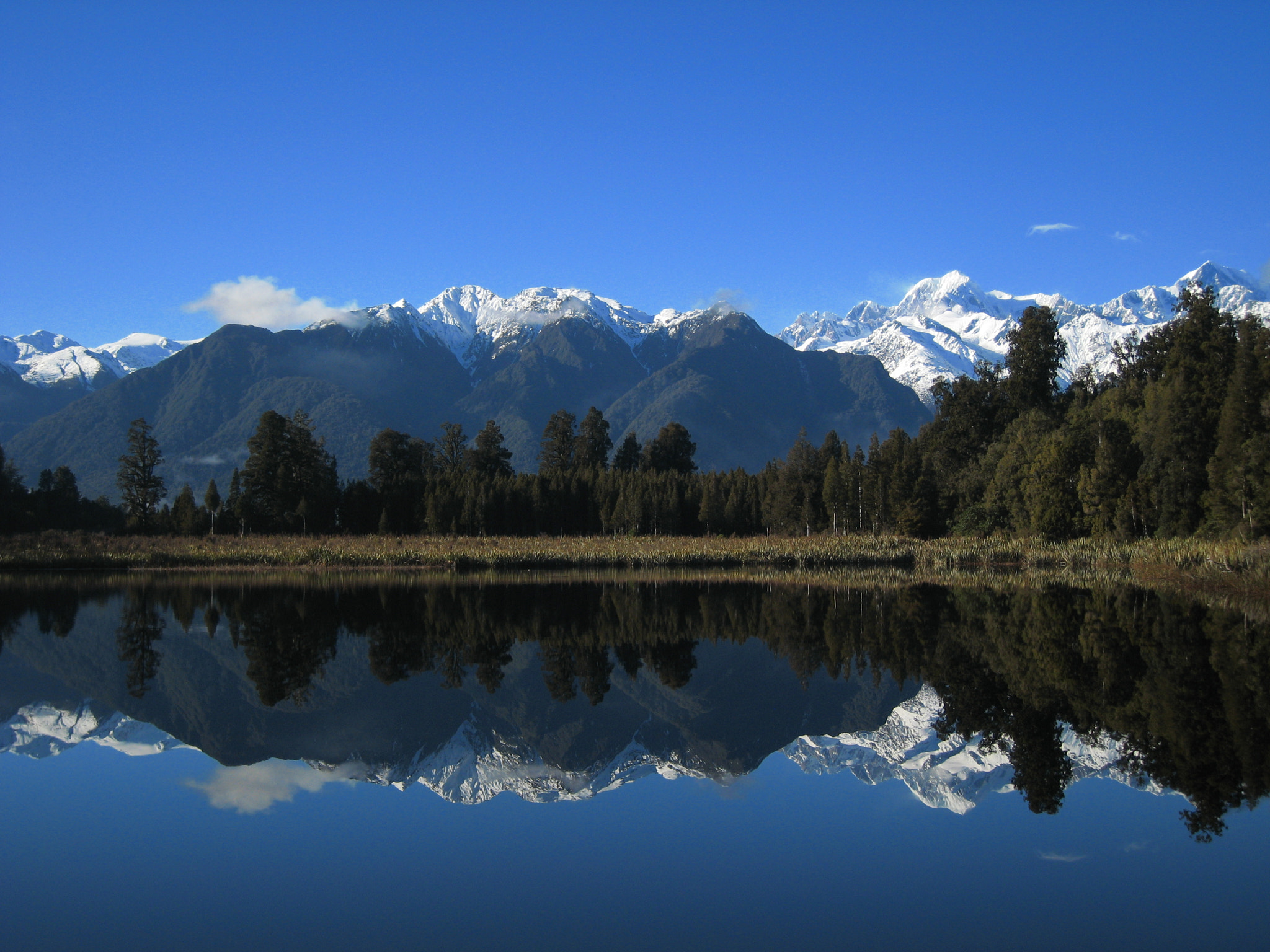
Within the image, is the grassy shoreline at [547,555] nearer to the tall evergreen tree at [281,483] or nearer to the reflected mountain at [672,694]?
the tall evergreen tree at [281,483]

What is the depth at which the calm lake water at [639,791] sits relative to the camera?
267 inches

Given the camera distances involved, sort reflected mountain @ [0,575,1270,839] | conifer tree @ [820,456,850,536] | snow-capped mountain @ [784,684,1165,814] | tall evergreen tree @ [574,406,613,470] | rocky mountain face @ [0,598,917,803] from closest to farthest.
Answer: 1. snow-capped mountain @ [784,684,1165,814]
2. reflected mountain @ [0,575,1270,839]
3. rocky mountain face @ [0,598,917,803]
4. conifer tree @ [820,456,850,536]
5. tall evergreen tree @ [574,406,613,470]

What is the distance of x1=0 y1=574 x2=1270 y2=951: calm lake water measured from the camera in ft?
22.2

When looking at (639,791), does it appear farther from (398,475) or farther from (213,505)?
(398,475)

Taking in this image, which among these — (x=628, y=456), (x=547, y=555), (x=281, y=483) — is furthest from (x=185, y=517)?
(x=628, y=456)

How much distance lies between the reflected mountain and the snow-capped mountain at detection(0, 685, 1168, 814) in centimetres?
4

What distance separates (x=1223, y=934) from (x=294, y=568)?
46.9 m

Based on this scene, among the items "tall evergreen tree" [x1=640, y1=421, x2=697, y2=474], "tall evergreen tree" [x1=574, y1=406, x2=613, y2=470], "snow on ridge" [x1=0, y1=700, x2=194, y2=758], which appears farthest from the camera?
"tall evergreen tree" [x1=640, y1=421, x2=697, y2=474]

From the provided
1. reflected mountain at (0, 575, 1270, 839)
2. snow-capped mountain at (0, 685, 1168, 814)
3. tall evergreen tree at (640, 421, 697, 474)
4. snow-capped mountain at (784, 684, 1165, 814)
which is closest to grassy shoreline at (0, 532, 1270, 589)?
reflected mountain at (0, 575, 1270, 839)

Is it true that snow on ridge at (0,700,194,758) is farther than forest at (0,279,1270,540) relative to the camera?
No

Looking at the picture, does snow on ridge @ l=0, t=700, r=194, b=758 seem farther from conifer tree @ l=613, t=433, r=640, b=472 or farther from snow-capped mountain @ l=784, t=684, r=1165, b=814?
conifer tree @ l=613, t=433, r=640, b=472

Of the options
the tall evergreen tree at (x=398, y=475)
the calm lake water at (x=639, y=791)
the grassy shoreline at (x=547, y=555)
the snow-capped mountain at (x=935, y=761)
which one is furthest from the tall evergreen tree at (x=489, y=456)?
the snow-capped mountain at (x=935, y=761)

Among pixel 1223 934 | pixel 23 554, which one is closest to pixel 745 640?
pixel 1223 934

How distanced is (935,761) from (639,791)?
148 inches
